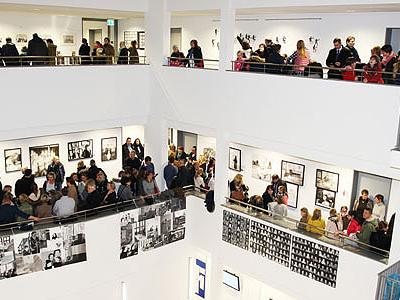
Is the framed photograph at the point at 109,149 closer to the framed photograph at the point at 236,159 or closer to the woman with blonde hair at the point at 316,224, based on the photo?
the framed photograph at the point at 236,159

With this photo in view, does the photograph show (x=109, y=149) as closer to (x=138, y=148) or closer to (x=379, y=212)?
(x=138, y=148)

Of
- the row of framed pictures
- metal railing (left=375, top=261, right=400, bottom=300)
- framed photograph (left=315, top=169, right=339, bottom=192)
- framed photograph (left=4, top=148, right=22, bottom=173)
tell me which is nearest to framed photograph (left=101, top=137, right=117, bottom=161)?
the row of framed pictures

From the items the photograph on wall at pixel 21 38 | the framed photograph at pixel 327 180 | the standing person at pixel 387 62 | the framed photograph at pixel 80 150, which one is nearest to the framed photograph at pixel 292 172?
the framed photograph at pixel 327 180

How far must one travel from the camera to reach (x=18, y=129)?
1348cm

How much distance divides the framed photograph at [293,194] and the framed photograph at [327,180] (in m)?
0.85

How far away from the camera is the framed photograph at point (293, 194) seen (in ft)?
53.9

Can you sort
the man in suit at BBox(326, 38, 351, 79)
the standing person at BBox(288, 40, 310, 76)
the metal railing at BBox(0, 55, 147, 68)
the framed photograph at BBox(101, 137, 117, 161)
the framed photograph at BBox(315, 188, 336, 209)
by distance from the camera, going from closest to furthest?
1. the man in suit at BBox(326, 38, 351, 79)
2. the standing person at BBox(288, 40, 310, 76)
3. the metal railing at BBox(0, 55, 147, 68)
4. the framed photograph at BBox(315, 188, 336, 209)
5. the framed photograph at BBox(101, 137, 117, 161)

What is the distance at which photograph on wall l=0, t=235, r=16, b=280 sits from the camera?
36.6 ft

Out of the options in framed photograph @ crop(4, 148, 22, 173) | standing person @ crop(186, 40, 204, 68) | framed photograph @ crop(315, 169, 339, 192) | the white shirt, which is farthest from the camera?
framed photograph @ crop(4, 148, 22, 173)

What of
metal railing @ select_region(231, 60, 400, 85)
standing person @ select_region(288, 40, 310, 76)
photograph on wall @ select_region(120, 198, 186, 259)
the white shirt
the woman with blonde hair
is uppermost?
standing person @ select_region(288, 40, 310, 76)

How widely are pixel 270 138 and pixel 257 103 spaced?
978mm

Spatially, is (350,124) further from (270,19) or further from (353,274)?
(270,19)

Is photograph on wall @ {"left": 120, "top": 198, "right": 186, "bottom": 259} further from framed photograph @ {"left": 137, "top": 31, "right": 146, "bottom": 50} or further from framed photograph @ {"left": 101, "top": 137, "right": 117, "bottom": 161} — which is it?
framed photograph @ {"left": 137, "top": 31, "right": 146, "bottom": 50}

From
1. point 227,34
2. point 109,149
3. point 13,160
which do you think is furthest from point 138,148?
point 227,34
